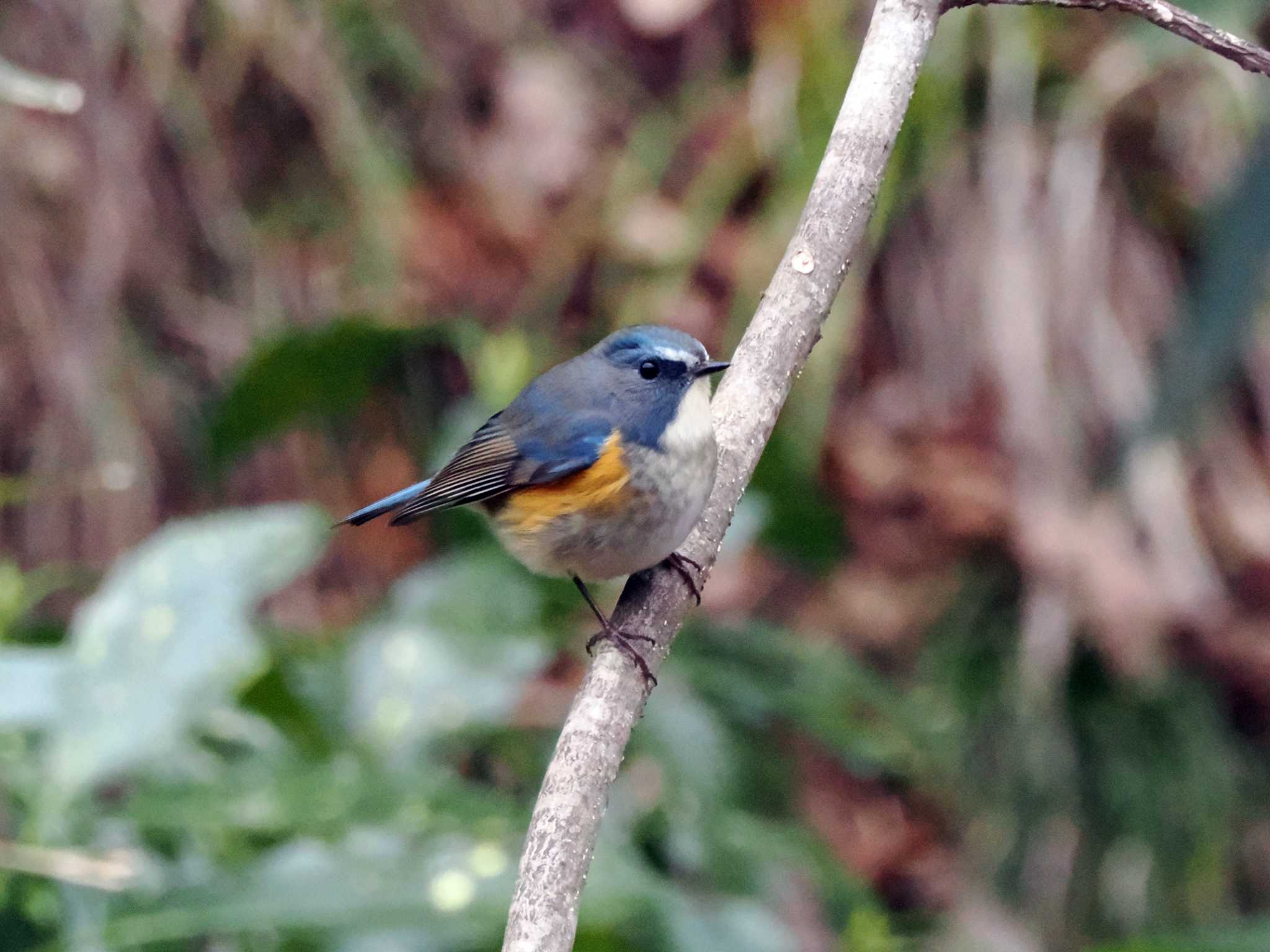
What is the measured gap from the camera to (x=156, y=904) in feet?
7.55

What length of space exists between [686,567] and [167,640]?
969 mm

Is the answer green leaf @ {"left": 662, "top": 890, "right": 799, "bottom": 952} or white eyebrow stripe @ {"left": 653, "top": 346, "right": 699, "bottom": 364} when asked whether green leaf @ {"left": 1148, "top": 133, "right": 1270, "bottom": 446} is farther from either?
green leaf @ {"left": 662, "top": 890, "right": 799, "bottom": 952}

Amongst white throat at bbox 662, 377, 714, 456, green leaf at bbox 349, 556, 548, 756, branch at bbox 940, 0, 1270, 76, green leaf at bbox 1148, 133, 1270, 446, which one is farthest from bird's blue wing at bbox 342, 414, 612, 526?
green leaf at bbox 1148, 133, 1270, 446

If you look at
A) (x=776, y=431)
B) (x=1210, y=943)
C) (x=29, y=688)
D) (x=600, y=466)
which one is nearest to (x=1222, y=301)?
(x=776, y=431)

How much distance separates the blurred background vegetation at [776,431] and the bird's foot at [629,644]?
33.4 inches

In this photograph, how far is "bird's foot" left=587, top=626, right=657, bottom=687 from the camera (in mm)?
1764

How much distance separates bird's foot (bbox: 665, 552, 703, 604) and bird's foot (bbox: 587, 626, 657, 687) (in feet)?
0.51

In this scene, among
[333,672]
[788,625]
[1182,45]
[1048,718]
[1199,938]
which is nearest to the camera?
[1199,938]

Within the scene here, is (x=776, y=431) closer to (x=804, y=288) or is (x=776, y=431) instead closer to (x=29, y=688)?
(x=804, y=288)

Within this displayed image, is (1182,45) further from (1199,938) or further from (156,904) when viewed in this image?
(156,904)

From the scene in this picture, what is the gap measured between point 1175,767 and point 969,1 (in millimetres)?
2698

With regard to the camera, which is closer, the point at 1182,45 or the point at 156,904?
the point at 156,904

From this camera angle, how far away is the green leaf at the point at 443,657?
2.73 m

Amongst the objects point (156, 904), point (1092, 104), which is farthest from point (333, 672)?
point (1092, 104)
